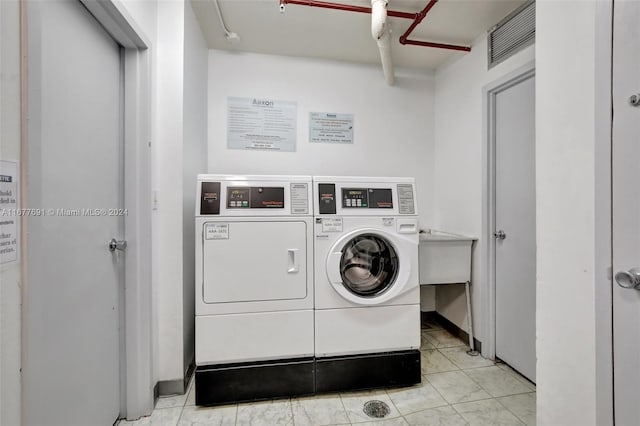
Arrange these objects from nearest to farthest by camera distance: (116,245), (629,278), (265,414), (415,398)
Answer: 1. (629,278)
2. (116,245)
3. (265,414)
4. (415,398)

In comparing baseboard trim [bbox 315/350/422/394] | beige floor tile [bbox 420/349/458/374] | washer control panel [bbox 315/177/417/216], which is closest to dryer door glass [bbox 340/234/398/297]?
washer control panel [bbox 315/177/417/216]

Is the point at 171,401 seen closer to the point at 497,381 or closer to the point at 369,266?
the point at 369,266

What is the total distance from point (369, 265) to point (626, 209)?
123cm

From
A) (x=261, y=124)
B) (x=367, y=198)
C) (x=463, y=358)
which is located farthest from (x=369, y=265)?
(x=261, y=124)

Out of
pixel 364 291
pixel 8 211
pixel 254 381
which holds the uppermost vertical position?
pixel 8 211

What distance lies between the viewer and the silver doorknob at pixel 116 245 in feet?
4.50

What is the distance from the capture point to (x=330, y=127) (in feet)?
8.38

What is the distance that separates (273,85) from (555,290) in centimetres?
240

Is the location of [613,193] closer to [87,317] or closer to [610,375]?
[610,375]

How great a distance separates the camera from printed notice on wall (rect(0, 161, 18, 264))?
692 millimetres

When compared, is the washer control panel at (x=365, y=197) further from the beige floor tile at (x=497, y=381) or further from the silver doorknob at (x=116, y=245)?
the beige floor tile at (x=497, y=381)

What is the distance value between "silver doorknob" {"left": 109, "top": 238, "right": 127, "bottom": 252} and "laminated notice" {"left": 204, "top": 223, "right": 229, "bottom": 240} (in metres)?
0.40

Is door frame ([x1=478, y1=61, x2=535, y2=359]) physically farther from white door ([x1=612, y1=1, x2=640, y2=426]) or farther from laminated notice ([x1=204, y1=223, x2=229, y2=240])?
laminated notice ([x1=204, y1=223, x2=229, y2=240])

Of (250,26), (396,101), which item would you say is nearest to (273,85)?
(250,26)
